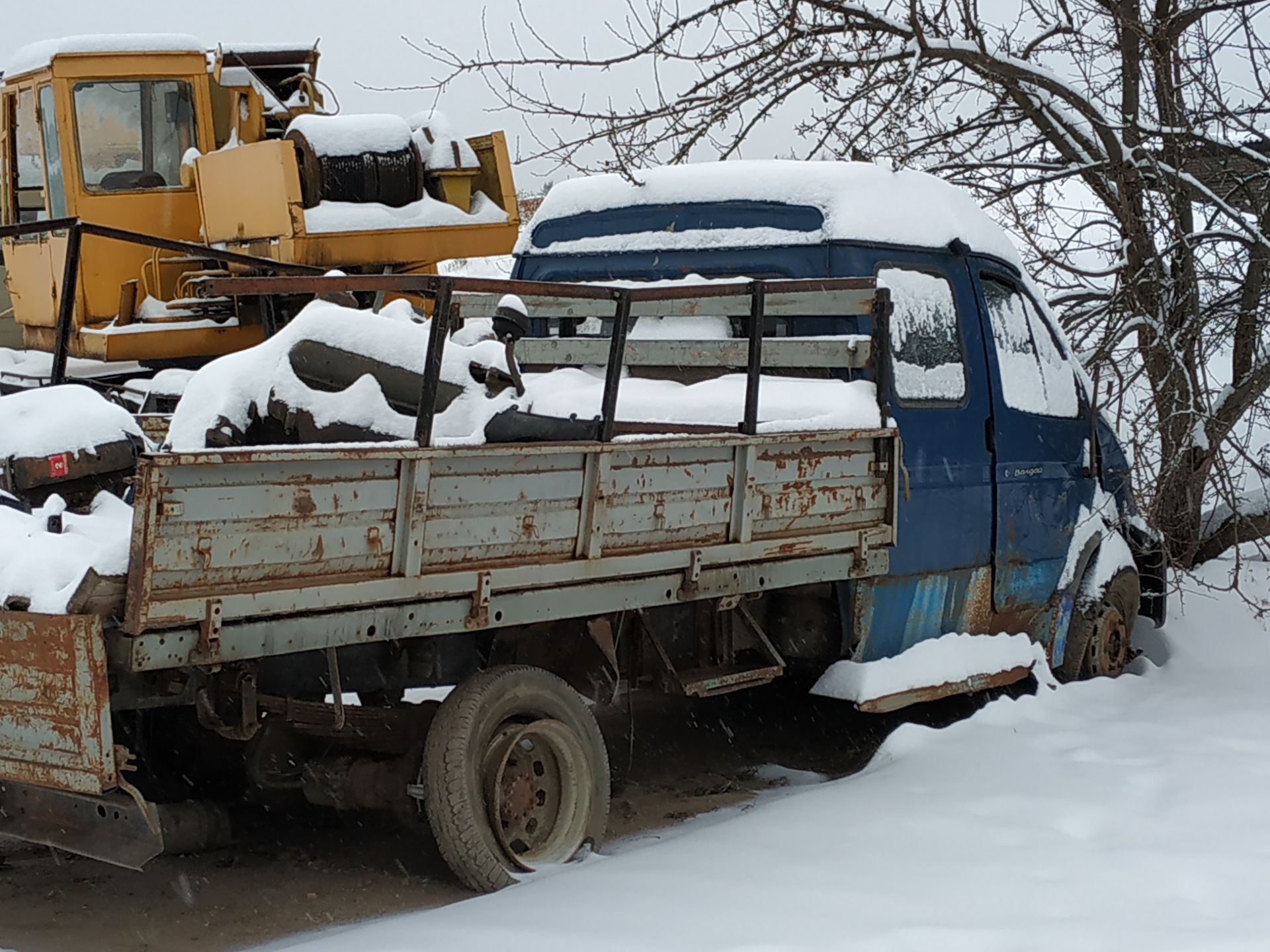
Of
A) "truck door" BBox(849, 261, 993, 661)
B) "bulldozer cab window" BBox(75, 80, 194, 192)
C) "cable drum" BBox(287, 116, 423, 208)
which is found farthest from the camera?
Answer: "bulldozer cab window" BBox(75, 80, 194, 192)

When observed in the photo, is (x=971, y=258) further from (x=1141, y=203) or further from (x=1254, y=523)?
(x=1254, y=523)

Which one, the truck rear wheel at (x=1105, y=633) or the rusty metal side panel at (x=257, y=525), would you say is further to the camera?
the truck rear wheel at (x=1105, y=633)

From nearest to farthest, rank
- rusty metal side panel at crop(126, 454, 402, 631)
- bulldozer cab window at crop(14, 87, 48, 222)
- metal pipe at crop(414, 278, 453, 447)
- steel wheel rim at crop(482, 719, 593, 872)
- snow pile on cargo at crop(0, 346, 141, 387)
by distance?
1. rusty metal side panel at crop(126, 454, 402, 631)
2. metal pipe at crop(414, 278, 453, 447)
3. steel wheel rim at crop(482, 719, 593, 872)
4. snow pile on cargo at crop(0, 346, 141, 387)
5. bulldozer cab window at crop(14, 87, 48, 222)

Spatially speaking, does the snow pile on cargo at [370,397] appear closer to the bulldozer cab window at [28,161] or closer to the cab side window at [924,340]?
the cab side window at [924,340]

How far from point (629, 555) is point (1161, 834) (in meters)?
1.90

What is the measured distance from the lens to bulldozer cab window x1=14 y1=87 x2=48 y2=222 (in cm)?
909

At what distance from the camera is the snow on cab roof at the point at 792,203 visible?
5746 millimetres

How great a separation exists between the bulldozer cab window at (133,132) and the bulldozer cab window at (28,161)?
0.42 meters

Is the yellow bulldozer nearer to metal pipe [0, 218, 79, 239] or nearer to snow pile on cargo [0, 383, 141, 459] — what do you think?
metal pipe [0, 218, 79, 239]

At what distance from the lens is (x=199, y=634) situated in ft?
11.4

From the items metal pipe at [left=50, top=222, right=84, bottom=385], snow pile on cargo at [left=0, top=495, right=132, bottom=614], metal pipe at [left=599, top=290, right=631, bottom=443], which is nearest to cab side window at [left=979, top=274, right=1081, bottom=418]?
metal pipe at [left=599, top=290, right=631, bottom=443]

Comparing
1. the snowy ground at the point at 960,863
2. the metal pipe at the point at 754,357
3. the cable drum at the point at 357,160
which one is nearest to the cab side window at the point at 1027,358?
the snowy ground at the point at 960,863

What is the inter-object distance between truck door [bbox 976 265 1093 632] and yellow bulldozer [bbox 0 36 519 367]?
350cm

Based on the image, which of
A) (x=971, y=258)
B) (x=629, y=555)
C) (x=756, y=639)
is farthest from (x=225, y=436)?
(x=971, y=258)
